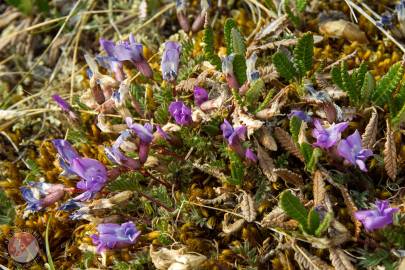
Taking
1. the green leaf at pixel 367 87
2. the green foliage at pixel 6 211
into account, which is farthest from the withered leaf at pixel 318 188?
the green foliage at pixel 6 211

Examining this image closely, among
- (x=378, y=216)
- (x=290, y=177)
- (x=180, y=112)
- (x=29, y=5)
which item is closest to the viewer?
(x=378, y=216)

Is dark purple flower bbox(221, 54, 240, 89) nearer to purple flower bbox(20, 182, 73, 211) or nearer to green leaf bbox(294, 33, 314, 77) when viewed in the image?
green leaf bbox(294, 33, 314, 77)

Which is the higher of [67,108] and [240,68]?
[240,68]

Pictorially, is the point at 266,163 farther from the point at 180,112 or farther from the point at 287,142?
the point at 180,112

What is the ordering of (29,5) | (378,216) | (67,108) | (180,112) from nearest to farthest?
(378,216), (180,112), (67,108), (29,5)

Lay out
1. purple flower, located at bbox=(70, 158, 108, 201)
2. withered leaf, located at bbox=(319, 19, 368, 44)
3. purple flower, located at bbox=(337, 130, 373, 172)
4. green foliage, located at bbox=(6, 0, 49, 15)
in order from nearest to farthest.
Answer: purple flower, located at bbox=(337, 130, 373, 172), purple flower, located at bbox=(70, 158, 108, 201), withered leaf, located at bbox=(319, 19, 368, 44), green foliage, located at bbox=(6, 0, 49, 15)

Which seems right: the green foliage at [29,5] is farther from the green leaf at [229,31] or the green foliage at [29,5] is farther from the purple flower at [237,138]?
the purple flower at [237,138]

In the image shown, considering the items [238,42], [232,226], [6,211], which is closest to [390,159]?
[232,226]

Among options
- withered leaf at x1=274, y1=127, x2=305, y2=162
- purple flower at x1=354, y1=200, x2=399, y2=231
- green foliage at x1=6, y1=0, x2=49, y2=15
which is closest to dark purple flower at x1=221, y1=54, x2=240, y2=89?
withered leaf at x1=274, y1=127, x2=305, y2=162
